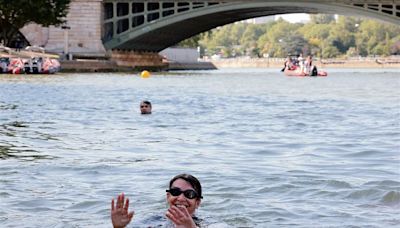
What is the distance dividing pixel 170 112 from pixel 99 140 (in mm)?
10177

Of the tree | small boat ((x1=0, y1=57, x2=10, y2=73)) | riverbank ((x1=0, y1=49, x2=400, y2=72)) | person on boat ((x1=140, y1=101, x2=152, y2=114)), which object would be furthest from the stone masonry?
person on boat ((x1=140, y1=101, x2=152, y2=114))

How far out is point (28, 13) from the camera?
7738 cm

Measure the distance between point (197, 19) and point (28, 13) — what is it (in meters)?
13.5

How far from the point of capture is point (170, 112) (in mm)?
30203

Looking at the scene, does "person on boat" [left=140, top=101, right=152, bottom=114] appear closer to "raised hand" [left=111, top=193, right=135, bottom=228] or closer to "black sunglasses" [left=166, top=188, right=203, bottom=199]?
"black sunglasses" [left=166, top=188, right=203, bottom=199]

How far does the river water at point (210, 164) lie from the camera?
11.7m

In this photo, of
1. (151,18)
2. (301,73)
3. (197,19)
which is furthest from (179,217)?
(151,18)

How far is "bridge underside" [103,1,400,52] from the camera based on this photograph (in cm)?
7700

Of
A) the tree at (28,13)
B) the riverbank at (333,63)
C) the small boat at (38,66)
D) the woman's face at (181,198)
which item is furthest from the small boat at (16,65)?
the riverbank at (333,63)

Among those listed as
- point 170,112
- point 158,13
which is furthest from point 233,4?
point 170,112

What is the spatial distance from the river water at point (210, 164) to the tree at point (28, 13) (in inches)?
1828

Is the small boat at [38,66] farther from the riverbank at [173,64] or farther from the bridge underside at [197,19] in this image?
the bridge underside at [197,19]

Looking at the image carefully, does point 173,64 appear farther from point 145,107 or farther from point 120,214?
point 120,214

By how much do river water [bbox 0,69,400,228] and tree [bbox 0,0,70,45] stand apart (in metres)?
46.4
